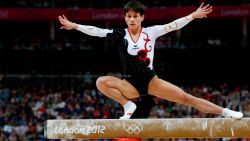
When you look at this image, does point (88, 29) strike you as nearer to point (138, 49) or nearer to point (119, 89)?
point (138, 49)

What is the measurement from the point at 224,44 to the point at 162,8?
316 cm

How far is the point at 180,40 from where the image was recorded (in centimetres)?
2195

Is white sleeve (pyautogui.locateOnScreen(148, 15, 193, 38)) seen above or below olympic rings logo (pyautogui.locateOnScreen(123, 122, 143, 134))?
above

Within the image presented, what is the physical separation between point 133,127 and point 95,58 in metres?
14.9

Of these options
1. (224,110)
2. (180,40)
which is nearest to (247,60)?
(180,40)

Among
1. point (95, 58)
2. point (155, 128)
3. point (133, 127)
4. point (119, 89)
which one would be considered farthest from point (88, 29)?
point (95, 58)

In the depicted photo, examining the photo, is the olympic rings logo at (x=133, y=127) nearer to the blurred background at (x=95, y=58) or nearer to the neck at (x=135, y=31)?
the neck at (x=135, y=31)

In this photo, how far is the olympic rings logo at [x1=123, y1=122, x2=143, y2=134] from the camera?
7.07 meters

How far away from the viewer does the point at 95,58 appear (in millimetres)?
21859

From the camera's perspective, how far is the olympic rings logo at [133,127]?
7070 mm

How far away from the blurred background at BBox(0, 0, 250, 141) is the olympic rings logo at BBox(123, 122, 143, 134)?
11327mm

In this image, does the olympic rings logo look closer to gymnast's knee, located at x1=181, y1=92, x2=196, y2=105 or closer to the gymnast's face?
gymnast's knee, located at x1=181, y1=92, x2=196, y2=105

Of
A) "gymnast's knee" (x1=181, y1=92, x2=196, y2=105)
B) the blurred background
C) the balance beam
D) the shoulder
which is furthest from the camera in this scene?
the blurred background

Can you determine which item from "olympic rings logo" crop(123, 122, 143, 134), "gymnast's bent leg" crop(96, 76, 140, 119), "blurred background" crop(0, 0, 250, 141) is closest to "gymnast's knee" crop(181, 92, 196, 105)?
"gymnast's bent leg" crop(96, 76, 140, 119)
